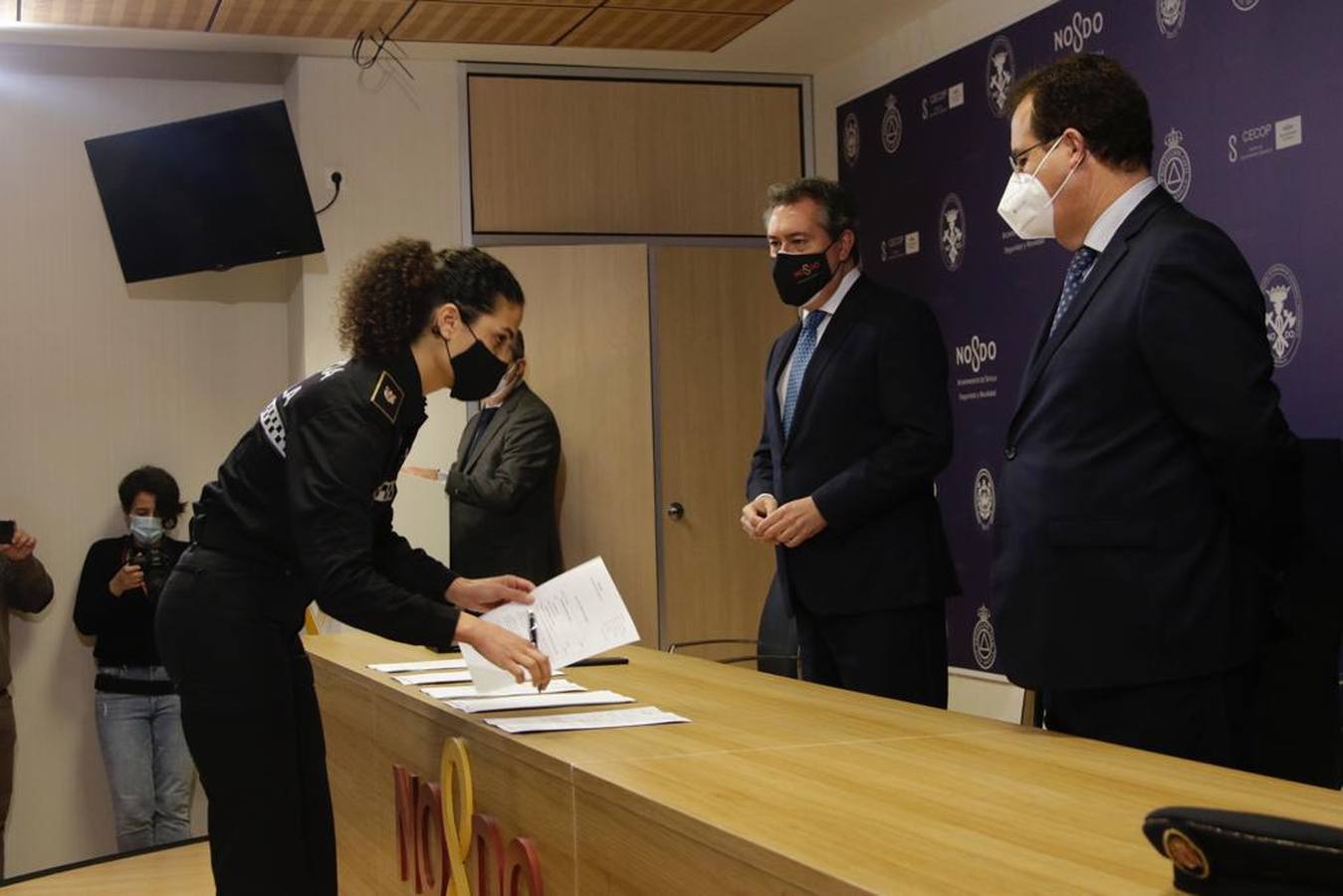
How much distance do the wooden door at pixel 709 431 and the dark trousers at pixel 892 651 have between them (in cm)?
272

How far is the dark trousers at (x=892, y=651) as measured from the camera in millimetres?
3127

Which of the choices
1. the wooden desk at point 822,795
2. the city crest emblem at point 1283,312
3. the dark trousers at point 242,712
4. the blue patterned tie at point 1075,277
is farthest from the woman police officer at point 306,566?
the city crest emblem at point 1283,312

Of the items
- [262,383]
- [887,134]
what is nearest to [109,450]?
[262,383]

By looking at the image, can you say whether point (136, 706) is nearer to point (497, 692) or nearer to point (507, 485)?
point (507, 485)

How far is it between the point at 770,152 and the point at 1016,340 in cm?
182

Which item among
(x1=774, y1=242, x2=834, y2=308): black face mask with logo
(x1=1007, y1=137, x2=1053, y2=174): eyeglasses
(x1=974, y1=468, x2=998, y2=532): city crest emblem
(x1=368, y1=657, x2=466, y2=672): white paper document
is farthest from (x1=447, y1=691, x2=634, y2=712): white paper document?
(x1=974, y1=468, x2=998, y2=532): city crest emblem

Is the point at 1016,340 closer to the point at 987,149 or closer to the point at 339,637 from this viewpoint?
the point at 987,149

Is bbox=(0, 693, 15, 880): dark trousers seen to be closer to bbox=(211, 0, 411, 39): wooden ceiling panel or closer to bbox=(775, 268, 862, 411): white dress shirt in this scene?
bbox=(211, 0, 411, 39): wooden ceiling panel

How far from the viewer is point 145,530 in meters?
5.80

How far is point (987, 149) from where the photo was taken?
5195mm

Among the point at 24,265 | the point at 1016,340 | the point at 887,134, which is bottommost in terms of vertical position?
the point at 1016,340

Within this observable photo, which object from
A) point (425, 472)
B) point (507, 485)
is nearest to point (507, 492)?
point (507, 485)

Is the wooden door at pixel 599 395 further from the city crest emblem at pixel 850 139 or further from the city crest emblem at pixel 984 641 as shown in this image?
the city crest emblem at pixel 984 641

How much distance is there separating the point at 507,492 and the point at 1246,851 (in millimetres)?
4427
